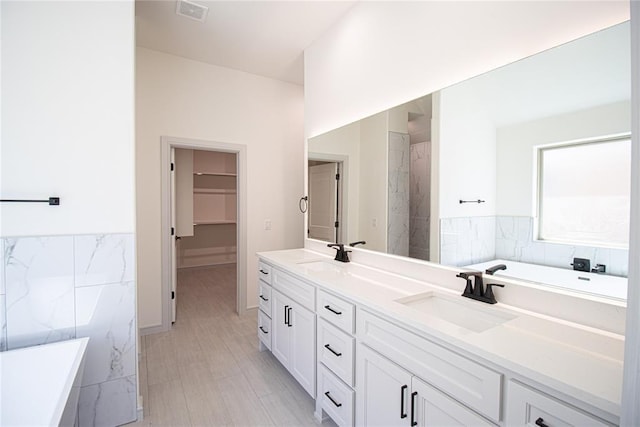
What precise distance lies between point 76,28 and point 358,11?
1960 millimetres

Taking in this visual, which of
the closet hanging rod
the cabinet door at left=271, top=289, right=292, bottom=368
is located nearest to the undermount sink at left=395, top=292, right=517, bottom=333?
the cabinet door at left=271, top=289, right=292, bottom=368

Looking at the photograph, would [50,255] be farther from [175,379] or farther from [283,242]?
[283,242]

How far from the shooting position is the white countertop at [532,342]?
0.80 m

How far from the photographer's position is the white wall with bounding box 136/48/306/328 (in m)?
3.15

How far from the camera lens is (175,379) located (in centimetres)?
233

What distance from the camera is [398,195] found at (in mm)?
2100

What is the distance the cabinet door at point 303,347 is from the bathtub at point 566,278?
3.55ft

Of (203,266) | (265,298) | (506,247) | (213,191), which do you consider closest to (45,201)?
(265,298)

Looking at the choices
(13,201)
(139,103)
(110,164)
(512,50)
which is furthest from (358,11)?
(13,201)

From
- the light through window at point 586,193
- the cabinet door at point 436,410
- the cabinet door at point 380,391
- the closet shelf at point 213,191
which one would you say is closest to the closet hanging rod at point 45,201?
the cabinet door at point 380,391

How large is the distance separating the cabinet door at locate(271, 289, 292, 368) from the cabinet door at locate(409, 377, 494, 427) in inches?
45.3

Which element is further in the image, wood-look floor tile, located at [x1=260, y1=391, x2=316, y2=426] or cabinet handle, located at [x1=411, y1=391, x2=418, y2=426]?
wood-look floor tile, located at [x1=260, y1=391, x2=316, y2=426]

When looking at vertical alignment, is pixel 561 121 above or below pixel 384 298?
above

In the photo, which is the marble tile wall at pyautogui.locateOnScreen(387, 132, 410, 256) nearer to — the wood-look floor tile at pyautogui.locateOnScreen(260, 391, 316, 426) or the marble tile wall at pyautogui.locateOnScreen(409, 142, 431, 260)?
the marble tile wall at pyautogui.locateOnScreen(409, 142, 431, 260)
